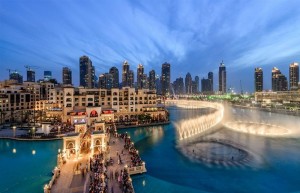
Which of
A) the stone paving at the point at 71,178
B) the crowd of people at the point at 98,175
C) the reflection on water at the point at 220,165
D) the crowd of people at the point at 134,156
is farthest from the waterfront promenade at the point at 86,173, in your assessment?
the reflection on water at the point at 220,165

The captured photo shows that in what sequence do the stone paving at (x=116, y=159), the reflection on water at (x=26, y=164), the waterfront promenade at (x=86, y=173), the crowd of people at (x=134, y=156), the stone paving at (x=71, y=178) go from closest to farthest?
the stone paving at (x=71, y=178), the waterfront promenade at (x=86, y=173), the stone paving at (x=116, y=159), the reflection on water at (x=26, y=164), the crowd of people at (x=134, y=156)

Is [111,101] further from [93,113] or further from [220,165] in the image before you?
[220,165]

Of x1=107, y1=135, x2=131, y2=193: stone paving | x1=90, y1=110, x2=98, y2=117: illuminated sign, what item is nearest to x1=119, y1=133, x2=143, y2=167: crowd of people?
x1=107, y1=135, x2=131, y2=193: stone paving

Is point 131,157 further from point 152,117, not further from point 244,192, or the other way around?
point 152,117

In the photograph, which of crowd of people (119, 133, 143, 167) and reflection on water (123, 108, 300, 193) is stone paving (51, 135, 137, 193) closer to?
crowd of people (119, 133, 143, 167)

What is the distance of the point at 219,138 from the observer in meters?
48.0

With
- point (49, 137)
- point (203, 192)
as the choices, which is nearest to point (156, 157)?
point (203, 192)

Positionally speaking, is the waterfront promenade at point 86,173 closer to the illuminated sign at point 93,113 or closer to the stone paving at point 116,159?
the stone paving at point 116,159

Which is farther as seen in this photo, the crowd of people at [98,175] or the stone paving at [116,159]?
the stone paving at [116,159]

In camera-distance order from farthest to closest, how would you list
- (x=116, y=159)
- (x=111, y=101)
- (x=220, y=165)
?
(x=111, y=101), (x=220, y=165), (x=116, y=159)

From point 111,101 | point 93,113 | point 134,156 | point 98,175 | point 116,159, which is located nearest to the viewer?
point 98,175

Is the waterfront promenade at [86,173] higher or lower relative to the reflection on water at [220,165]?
higher

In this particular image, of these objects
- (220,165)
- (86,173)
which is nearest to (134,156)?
(86,173)

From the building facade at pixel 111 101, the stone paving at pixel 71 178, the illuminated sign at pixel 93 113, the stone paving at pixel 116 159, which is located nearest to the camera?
the stone paving at pixel 71 178
